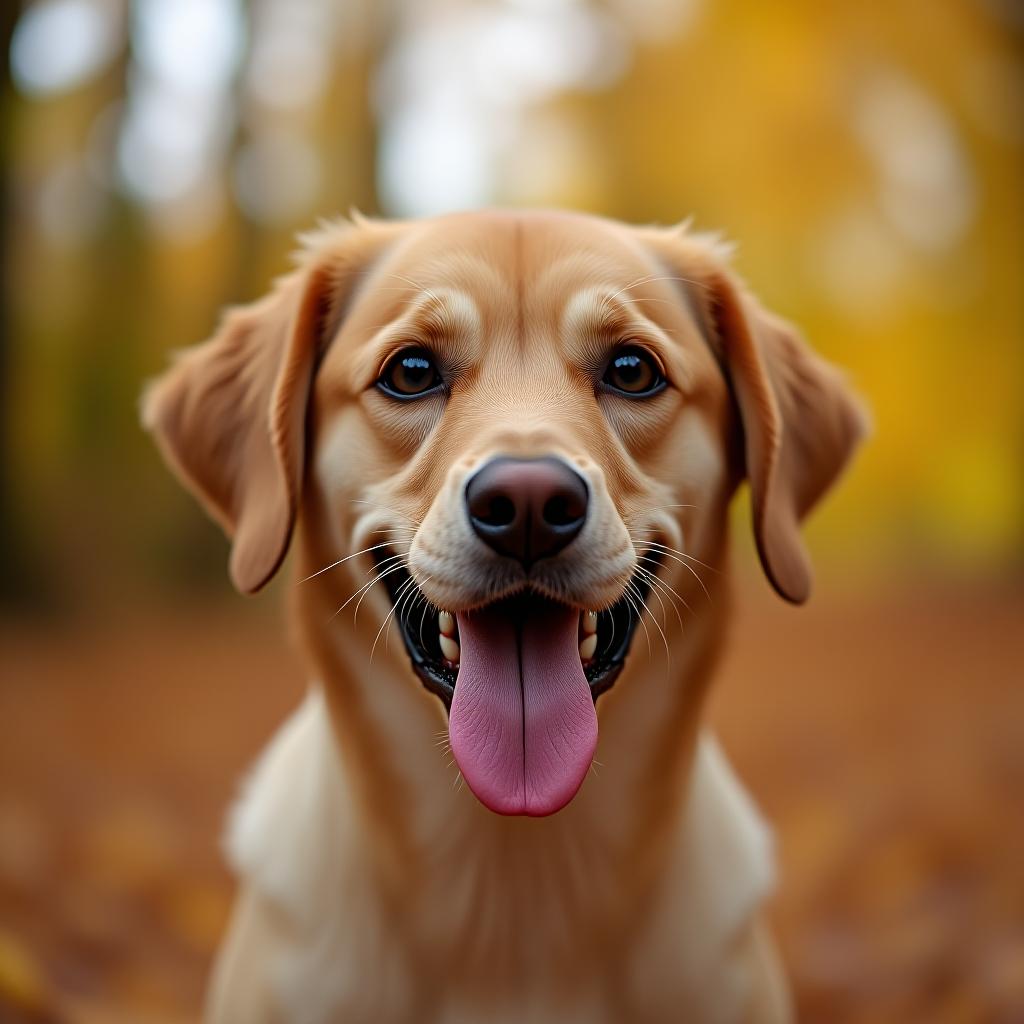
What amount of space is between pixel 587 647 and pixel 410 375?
810mm

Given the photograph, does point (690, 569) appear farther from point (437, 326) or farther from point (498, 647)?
point (437, 326)

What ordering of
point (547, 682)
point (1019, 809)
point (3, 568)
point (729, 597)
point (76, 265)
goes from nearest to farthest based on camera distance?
point (547, 682) → point (729, 597) → point (1019, 809) → point (3, 568) → point (76, 265)

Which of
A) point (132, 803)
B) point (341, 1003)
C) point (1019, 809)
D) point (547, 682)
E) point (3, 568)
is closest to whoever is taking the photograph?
point (547, 682)

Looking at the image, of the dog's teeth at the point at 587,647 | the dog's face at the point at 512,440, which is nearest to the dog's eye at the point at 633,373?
the dog's face at the point at 512,440

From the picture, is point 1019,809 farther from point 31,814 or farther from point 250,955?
point 31,814

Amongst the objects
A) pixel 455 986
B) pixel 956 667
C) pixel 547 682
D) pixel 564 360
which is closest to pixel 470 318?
pixel 564 360

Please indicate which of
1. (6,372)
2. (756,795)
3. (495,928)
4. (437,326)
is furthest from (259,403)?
(6,372)

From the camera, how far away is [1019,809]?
5.52m

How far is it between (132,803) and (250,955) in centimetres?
354

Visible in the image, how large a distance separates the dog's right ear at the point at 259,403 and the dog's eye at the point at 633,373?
78 centimetres

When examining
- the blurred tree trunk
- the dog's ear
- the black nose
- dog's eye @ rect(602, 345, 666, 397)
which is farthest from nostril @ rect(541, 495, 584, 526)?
the blurred tree trunk

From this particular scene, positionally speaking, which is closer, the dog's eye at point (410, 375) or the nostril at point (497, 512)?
the nostril at point (497, 512)

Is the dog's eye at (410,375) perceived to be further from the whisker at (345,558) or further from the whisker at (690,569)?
the whisker at (690,569)

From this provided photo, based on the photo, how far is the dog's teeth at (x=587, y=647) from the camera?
2447mm
